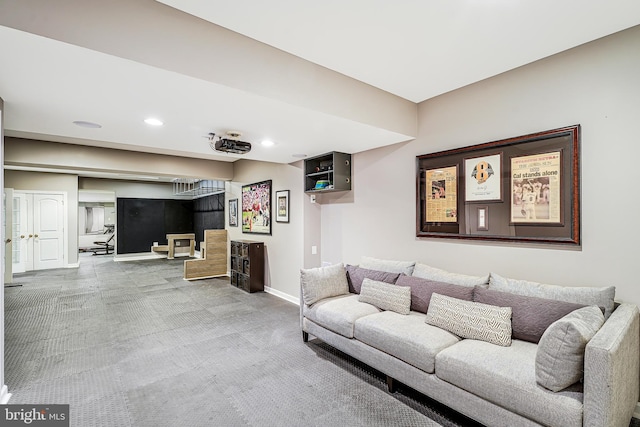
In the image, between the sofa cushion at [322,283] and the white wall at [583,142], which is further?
the sofa cushion at [322,283]

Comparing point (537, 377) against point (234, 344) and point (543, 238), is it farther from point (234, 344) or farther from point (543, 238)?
point (234, 344)

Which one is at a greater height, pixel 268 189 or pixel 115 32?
pixel 115 32

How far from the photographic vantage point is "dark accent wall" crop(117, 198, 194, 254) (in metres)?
10.1

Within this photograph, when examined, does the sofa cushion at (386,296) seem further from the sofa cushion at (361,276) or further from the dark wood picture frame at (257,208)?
the dark wood picture frame at (257,208)

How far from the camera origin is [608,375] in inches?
56.1

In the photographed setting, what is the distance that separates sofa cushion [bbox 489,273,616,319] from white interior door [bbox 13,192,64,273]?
10135mm

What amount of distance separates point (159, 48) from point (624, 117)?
3.16 metres

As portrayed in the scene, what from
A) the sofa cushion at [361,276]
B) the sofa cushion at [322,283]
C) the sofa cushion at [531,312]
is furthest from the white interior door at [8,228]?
the sofa cushion at [531,312]

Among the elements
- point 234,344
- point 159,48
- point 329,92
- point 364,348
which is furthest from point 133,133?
point 364,348

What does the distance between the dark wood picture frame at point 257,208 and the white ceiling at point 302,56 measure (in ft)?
9.12

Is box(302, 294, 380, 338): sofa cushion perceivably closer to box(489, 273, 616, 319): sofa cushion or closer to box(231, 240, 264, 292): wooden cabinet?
box(489, 273, 616, 319): sofa cushion

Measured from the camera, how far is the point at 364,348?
102 inches

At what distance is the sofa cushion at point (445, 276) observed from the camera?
2.65m

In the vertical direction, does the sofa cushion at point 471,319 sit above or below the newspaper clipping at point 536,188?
below
